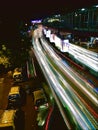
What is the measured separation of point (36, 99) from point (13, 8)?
26.1ft

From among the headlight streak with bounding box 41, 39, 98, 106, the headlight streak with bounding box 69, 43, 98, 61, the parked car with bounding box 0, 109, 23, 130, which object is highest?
the headlight streak with bounding box 69, 43, 98, 61

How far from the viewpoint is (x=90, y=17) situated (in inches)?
1336

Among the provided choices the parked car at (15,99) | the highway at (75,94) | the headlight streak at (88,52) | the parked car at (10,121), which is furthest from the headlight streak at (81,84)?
the parked car at (10,121)

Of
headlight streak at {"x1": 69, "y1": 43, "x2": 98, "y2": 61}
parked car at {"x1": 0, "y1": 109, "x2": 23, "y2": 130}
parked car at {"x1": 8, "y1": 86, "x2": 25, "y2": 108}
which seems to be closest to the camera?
parked car at {"x1": 0, "y1": 109, "x2": 23, "y2": 130}

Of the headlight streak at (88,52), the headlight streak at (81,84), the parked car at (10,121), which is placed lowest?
the headlight streak at (81,84)

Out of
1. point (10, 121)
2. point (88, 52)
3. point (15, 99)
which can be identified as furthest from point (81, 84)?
point (10, 121)

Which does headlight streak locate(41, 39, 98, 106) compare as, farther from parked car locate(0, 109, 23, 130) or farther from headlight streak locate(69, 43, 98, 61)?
parked car locate(0, 109, 23, 130)

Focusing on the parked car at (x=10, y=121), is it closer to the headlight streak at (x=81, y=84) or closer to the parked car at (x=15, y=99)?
the parked car at (x=15, y=99)

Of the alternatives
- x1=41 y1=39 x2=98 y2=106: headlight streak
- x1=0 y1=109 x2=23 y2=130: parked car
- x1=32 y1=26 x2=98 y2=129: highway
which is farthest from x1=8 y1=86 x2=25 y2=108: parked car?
x1=41 y1=39 x2=98 y2=106: headlight streak

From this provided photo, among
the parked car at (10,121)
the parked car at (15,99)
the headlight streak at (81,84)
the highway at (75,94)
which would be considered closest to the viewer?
the parked car at (10,121)

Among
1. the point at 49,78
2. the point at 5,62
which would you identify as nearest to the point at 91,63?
the point at 49,78

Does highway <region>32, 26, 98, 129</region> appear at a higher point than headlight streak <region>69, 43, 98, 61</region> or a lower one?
lower

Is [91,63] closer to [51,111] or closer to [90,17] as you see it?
[90,17]

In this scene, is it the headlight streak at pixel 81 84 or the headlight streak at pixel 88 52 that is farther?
the headlight streak at pixel 88 52
